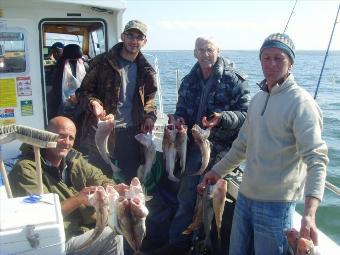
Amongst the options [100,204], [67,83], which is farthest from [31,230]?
[67,83]

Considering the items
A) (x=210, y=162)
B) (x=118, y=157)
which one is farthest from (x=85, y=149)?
(x=210, y=162)

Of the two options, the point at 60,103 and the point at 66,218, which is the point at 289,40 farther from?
the point at 60,103

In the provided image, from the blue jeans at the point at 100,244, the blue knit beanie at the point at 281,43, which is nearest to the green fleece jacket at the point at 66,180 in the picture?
the blue jeans at the point at 100,244

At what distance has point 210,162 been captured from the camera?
502 centimetres

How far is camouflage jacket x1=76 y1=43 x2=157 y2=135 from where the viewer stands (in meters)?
5.33

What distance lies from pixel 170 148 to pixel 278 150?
1997 mm

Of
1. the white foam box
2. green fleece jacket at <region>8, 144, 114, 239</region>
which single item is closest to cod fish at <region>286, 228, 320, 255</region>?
the white foam box

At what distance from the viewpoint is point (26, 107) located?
5.89 meters

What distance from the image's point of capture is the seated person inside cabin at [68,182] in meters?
3.81

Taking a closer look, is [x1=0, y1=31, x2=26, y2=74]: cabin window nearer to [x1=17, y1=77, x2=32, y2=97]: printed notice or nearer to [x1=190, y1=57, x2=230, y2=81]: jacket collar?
[x1=17, y1=77, x2=32, y2=97]: printed notice

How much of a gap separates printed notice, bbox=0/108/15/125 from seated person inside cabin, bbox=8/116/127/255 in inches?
74.3

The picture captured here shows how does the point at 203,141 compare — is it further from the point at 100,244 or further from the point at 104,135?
the point at 100,244

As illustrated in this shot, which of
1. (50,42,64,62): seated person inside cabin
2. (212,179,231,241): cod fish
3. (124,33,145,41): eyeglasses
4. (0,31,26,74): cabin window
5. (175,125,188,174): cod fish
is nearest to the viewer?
(212,179,231,241): cod fish

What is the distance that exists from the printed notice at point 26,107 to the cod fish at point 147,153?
1.60m
